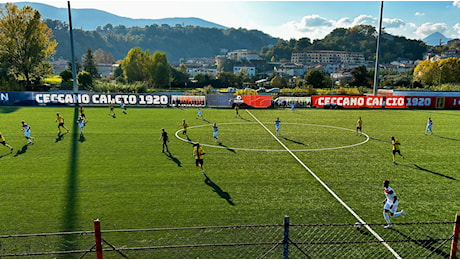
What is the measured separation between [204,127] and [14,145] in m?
15.1

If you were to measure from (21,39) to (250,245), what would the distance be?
70.7 meters

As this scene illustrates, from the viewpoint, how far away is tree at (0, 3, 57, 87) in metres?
62.0

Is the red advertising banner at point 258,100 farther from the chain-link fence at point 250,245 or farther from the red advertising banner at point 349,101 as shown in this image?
the chain-link fence at point 250,245

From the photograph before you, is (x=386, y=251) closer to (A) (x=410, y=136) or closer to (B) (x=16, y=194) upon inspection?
(B) (x=16, y=194)

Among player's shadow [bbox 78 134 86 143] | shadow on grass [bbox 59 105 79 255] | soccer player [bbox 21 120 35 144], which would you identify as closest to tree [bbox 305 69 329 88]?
player's shadow [bbox 78 134 86 143]

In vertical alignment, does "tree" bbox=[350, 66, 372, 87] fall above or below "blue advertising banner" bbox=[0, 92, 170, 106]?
above

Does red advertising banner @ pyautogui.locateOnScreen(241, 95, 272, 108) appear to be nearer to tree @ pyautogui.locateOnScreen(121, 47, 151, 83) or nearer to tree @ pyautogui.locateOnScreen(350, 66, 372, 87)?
tree @ pyautogui.locateOnScreen(121, 47, 151, 83)

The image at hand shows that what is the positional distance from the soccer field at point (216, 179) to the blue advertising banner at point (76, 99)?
23075 millimetres

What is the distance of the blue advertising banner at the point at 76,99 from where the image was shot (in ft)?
164

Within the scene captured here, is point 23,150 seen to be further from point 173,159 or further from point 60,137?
point 173,159

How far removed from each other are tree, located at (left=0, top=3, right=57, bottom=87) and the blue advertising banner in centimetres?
1740

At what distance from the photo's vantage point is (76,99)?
50.2 meters

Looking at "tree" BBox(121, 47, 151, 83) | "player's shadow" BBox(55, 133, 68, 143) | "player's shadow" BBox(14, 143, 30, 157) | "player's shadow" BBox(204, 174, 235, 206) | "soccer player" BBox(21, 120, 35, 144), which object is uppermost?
"tree" BBox(121, 47, 151, 83)

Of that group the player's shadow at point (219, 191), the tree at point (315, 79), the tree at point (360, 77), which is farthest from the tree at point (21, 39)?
the tree at point (360, 77)
